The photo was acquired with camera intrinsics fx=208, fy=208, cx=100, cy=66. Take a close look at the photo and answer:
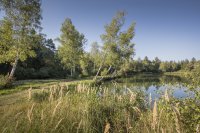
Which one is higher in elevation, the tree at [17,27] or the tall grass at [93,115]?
the tree at [17,27]

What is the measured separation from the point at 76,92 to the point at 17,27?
14.1 m

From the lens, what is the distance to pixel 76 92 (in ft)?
32.2

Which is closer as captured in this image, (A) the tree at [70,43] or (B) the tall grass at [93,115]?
(B) the tall grass at [93,115]

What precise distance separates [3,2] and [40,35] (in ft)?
15.0

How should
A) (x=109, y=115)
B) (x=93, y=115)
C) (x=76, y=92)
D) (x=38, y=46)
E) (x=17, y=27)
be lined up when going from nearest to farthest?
(x=93, y=115)
(x=109, y=115)
(x=76, y=92)
(x=17, y=27)
(x=38, y=46)

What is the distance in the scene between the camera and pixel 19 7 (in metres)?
20.2

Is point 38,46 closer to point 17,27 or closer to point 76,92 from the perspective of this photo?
point 17,27

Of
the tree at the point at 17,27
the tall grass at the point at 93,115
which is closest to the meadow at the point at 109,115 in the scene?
the tall grass at the point at 93,115

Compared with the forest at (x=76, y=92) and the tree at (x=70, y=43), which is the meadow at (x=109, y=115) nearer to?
the forest at (x=76, y=92)

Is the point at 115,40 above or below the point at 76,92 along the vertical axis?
above

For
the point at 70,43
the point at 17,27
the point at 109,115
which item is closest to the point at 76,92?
the point at 109,115

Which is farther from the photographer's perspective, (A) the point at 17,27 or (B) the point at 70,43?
(B) the point at 70,43

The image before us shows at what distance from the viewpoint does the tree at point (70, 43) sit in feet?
116

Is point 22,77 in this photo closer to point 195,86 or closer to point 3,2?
point 3,2
